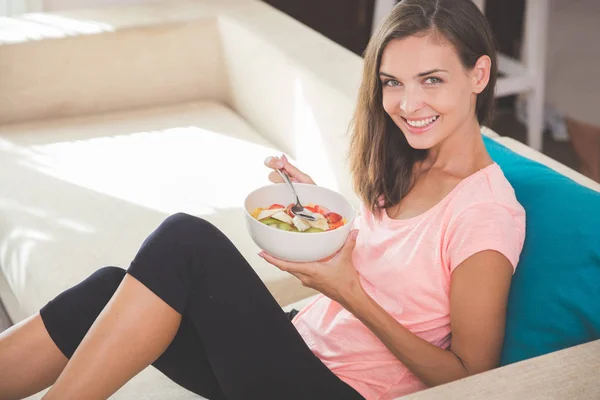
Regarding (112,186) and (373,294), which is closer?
(373,294)

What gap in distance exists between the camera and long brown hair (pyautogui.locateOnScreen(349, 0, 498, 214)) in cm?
131

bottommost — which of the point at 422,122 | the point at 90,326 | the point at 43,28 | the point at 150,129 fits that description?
the point at 150,129

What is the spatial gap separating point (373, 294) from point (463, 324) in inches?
8.2

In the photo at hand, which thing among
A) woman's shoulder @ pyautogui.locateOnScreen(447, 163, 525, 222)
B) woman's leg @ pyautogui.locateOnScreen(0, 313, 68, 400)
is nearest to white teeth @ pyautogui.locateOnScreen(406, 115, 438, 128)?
woman's shoulder @ pyautogui.locateOnScreen(447, 163, 525, 222)

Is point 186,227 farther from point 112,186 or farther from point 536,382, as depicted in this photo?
point 112,186

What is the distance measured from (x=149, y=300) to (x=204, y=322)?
10 centimetres

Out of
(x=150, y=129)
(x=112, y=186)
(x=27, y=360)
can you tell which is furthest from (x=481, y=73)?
(x=150, y=129)

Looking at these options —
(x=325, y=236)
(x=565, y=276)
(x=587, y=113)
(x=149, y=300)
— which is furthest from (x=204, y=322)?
(x=587, y=113)

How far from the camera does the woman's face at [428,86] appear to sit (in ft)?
4.27

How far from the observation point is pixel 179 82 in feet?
8.89

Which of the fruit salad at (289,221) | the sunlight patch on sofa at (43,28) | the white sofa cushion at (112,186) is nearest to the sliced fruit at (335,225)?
the fruit salad at (289,221)

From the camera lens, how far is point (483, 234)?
1.20 metres

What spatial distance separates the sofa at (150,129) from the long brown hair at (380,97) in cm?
19

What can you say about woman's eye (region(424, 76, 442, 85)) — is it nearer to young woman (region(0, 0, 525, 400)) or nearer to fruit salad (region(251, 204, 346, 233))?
young woman (region(0, 0, 525, 400))
